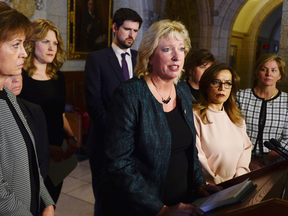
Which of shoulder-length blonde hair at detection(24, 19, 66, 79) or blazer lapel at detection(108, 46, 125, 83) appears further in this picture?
blazer lapel at detection(108, 46, 125, 83)

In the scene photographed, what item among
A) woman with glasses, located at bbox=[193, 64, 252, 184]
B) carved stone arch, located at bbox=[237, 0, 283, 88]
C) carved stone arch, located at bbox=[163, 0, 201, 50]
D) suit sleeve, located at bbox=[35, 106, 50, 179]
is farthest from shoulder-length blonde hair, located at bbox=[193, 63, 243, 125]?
carved stone arch, located at bbox=[237, 0, 283, 88]

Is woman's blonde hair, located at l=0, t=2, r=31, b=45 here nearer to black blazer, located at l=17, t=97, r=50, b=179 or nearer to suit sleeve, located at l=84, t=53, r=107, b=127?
black blazer, located at l=17, t=97, r=50, b=179

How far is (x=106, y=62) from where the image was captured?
2533 millimetres

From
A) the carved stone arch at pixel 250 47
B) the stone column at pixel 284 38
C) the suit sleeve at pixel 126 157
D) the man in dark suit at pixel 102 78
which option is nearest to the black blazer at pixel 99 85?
the man in dark suit at pixel 102 78

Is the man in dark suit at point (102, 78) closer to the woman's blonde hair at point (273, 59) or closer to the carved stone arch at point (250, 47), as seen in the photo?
the woman's blonde hair at point (273, 59)

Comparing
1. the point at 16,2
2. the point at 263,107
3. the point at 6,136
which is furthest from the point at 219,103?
the point at 16,2

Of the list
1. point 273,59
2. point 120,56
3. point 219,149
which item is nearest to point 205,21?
point 273,59

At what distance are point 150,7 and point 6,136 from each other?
547cm

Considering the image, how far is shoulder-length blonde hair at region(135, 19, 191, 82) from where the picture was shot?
1443mm

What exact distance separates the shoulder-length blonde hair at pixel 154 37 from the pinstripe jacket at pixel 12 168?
684mm

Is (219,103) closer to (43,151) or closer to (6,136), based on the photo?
(43,151)

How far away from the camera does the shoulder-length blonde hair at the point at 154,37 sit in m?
1.44

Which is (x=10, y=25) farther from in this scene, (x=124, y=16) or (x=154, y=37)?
(x=124, y=16)

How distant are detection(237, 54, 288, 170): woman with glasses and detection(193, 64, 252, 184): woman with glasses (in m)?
0.40
